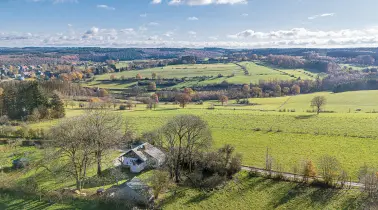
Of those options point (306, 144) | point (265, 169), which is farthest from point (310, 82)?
point (265, 169)

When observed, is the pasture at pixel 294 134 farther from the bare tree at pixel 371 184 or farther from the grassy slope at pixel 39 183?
the grassy slope at pixel 39 183

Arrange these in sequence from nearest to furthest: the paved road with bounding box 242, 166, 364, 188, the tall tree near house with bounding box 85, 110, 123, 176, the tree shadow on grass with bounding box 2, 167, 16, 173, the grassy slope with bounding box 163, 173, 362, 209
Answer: the grassy slope with bounding box 163, 173, 362, 209 → the paved road with bounding box 242, 166, 364, 188 → the tall tree near house with bounding box 85, 110, 123, 176 → the tree shadow on grass with bounding box 2, 167, 16, 173

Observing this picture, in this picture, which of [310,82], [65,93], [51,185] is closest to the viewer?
[51,185]

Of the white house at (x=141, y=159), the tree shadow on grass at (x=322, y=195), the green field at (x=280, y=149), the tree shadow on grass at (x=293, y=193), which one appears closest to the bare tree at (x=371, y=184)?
the green field at (x=280, y=149)

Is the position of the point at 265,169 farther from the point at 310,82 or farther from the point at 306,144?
the point at 310,82

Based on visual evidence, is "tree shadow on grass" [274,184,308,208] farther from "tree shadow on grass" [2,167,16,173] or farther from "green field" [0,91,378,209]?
"tree shadow on grass" [2,167,16,173]

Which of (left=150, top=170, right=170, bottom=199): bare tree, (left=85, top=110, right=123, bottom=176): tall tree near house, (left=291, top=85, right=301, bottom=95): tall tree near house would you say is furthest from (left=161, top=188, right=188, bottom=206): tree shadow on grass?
(left=291, top=85, right=301, bottom=95): tall tree near house

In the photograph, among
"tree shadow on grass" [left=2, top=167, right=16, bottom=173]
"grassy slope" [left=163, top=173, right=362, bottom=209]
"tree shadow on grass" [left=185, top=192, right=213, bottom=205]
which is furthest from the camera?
"tree shadow on grass" [left=2, top=167, right=16, bottom=173]
